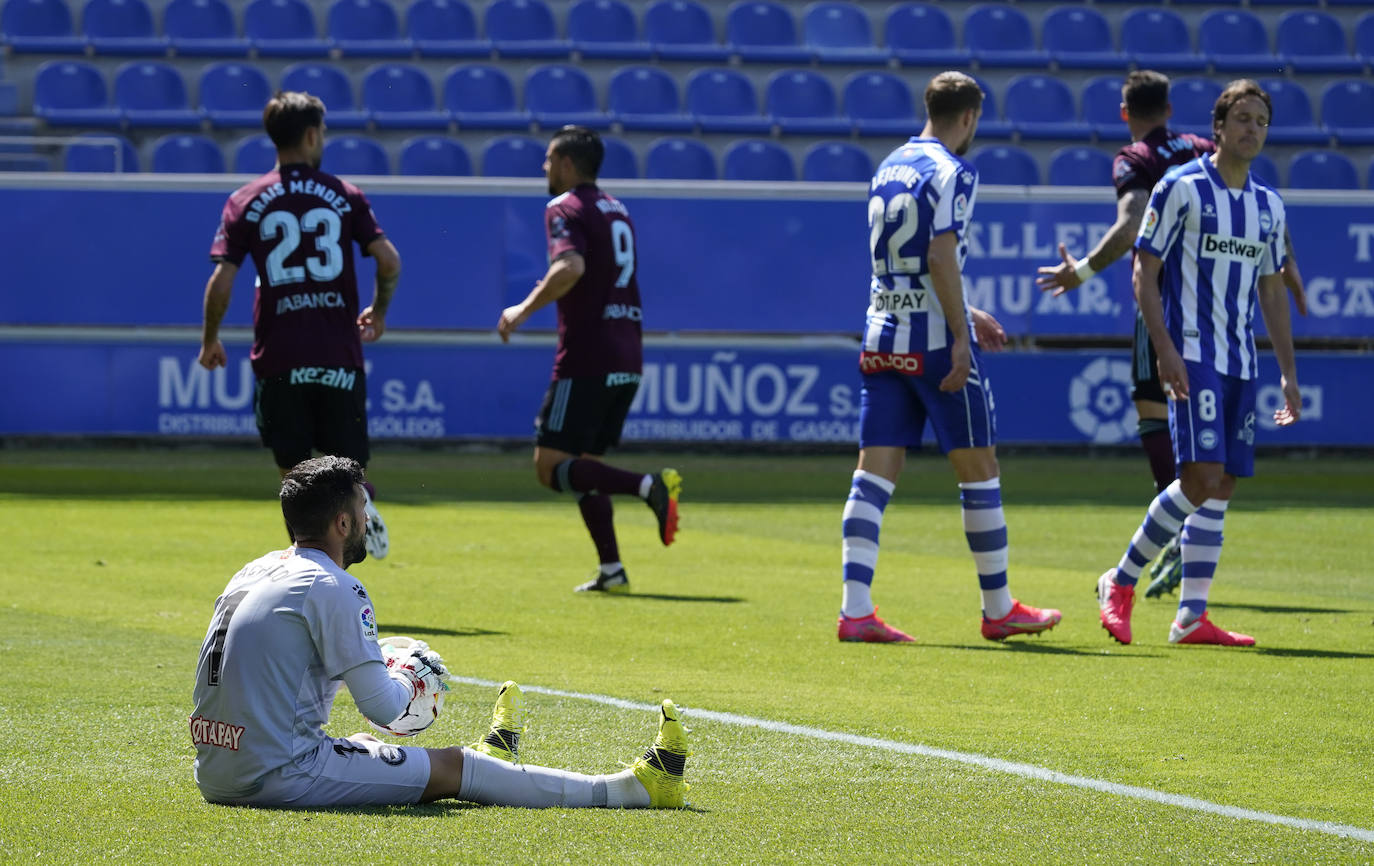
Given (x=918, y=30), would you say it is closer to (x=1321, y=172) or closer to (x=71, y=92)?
(x=1321, y=172)

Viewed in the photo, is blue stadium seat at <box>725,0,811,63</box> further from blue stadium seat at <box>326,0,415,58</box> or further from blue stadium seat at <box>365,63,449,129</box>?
blue stadium seat at <box>326,0,415,58</box>

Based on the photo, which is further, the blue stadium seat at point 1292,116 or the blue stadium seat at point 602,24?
the blue stadium seat at point 602,24

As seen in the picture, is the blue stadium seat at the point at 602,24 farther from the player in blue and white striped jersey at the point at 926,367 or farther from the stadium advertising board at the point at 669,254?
the player in blue and white striped jersey at the point at 926,367

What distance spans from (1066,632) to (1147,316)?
138cm

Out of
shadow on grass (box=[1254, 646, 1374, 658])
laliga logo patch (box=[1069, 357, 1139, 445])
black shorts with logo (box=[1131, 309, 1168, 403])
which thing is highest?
black shorts with logo (box=[1131, 309, 1168, 403])

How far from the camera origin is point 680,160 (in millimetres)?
18938

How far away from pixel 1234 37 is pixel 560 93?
832cm

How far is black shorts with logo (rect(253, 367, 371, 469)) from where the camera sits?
7.41 m

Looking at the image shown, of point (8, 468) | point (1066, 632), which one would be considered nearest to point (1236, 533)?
point (1066, 632)

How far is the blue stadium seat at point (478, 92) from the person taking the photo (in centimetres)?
1958

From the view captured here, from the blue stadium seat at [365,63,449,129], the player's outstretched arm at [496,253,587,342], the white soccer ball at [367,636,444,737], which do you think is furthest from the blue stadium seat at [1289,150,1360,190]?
the white soccer ball at [367,636,444,737]

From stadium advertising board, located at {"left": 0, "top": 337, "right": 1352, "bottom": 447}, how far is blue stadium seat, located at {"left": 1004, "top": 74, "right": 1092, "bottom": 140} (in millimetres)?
5116

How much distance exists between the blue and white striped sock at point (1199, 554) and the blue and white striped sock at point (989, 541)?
72cm

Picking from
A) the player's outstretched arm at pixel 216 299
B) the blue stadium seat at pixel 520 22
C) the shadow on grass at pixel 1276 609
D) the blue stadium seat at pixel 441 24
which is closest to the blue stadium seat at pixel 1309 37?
the blue stadium seat at pixel 520 22
